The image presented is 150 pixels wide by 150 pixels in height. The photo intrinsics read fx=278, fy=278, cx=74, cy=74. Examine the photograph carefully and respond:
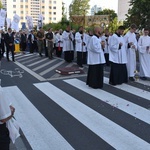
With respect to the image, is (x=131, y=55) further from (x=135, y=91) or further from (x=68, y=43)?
(x=68, y=43)

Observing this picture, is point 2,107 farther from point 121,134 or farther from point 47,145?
point 121,134

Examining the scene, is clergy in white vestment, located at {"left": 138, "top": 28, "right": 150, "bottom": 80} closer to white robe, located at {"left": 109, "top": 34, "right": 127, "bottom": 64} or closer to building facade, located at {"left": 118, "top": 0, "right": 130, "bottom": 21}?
white robe, located at {"left": 109, "top": 34, "right": 127, "bottom": 64}

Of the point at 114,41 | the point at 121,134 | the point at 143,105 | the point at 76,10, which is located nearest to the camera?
the point at 121,134

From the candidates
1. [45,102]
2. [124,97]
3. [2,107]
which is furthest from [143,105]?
[2,107]

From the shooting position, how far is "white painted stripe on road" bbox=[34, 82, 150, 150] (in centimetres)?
449

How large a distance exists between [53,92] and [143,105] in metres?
2.62

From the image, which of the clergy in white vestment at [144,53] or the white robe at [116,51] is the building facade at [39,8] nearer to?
the clergy in white vestment at [144,53]

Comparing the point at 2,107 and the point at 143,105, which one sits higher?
the point at 2,107

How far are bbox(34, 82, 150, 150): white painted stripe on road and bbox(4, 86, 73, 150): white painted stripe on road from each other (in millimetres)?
664

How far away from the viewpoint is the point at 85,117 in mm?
5773

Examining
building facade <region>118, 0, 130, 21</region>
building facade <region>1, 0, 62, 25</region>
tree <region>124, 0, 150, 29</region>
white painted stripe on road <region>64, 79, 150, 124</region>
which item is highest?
building facade <region>1, 0, 62, 25</region>

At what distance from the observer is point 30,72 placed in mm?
11383

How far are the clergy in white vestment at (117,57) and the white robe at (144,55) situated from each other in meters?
1.04

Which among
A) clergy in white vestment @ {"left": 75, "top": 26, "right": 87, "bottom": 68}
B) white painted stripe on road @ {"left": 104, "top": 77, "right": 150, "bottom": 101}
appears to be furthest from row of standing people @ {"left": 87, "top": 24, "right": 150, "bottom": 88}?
clergy in white vestment @ {"left": 75, "top": 26, "right": 87, "bottom": 68}
